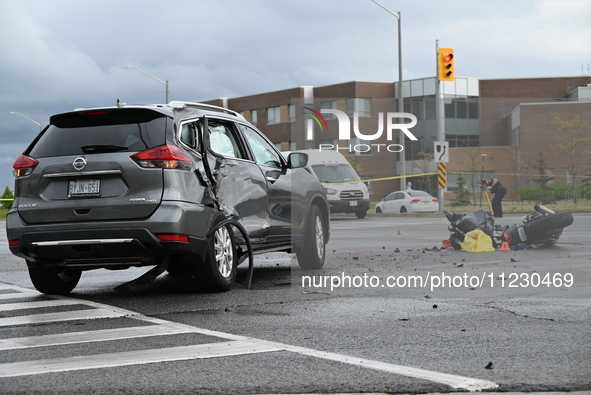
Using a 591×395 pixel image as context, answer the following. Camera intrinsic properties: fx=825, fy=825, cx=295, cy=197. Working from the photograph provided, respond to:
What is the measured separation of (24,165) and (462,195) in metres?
7.59

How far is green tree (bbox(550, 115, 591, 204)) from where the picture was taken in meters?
13.6

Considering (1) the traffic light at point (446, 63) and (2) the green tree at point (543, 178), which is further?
(1) the traffic light at point (446, 63)

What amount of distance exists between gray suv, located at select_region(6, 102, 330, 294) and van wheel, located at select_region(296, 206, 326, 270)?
1648mm

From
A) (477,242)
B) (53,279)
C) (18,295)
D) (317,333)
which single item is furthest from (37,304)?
(477,242)

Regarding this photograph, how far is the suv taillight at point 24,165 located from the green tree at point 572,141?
8611 mm

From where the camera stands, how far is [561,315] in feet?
22.8

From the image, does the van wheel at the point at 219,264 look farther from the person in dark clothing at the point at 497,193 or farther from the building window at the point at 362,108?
the person in dark clothing at the point at 497,193

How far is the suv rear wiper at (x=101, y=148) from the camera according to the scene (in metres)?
8.27

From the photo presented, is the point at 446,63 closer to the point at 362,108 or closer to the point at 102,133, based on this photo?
the point at 362,108

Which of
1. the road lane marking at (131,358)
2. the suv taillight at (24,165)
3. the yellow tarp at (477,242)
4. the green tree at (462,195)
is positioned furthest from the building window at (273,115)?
the road lane marking at (131,358)

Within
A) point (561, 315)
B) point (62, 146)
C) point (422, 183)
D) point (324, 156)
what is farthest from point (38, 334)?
point (422, 183)

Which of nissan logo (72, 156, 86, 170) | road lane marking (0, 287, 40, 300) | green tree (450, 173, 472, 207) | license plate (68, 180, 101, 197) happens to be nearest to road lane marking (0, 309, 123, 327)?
license plate (68, 180, 101, 197)

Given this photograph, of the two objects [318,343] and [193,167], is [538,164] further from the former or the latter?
[318,343]

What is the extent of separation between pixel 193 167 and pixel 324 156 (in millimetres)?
10348
